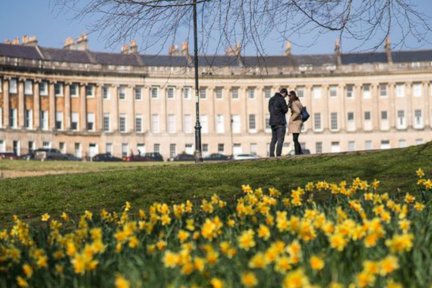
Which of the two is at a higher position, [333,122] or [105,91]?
[105,91]

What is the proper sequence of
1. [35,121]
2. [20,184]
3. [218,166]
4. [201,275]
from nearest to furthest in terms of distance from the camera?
[201,275] → [20,184] → [218,166] → [35,121]

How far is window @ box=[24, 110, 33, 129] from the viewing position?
106 m

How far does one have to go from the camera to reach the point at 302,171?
19.3 meters

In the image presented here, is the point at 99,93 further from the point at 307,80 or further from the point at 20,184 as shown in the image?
the point at 20,184

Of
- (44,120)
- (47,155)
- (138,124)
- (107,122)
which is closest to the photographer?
(47,155)

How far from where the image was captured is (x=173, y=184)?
60.6 feet

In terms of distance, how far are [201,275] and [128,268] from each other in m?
0.66

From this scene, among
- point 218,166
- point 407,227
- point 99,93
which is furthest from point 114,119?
point 407,227

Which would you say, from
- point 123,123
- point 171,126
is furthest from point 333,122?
point 123,123

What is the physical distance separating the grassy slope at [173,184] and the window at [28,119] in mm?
85170

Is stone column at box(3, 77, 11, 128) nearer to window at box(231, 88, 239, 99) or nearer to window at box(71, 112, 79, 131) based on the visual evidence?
window at box(71, 112, 79, 131)

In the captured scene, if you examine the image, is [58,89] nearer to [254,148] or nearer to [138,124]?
[138,124]

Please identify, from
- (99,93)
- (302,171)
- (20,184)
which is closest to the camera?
(302,171)

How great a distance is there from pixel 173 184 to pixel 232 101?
338 feet
